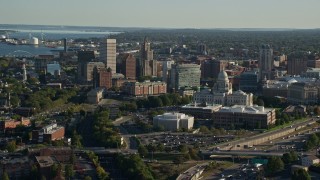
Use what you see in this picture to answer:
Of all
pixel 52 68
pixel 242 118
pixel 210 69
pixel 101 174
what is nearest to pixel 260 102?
pixel 242 118

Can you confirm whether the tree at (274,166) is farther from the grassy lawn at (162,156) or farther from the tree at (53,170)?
the tree at (53,170)

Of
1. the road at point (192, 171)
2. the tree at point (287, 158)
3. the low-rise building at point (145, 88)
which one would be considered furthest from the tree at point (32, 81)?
the tree at point (287, 158)

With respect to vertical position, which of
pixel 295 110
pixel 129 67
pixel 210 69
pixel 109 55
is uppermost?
pixel 109 55

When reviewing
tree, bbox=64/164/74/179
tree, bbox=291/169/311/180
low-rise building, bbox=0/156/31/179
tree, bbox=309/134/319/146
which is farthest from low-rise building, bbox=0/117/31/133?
tree, bbox=291/169/311/180

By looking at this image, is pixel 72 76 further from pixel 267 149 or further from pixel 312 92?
pixel 267 149

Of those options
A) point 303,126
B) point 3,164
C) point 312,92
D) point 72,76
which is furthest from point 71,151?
point 72,76

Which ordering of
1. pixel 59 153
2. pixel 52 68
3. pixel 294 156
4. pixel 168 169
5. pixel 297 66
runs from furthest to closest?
pixel 52 68, pixel 297 66, pixel 59 153, pixel 294 156, pixel 168 169

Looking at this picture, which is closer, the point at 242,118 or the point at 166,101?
the point at 242,118

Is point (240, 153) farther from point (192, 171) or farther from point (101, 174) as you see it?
point (101, 174)
